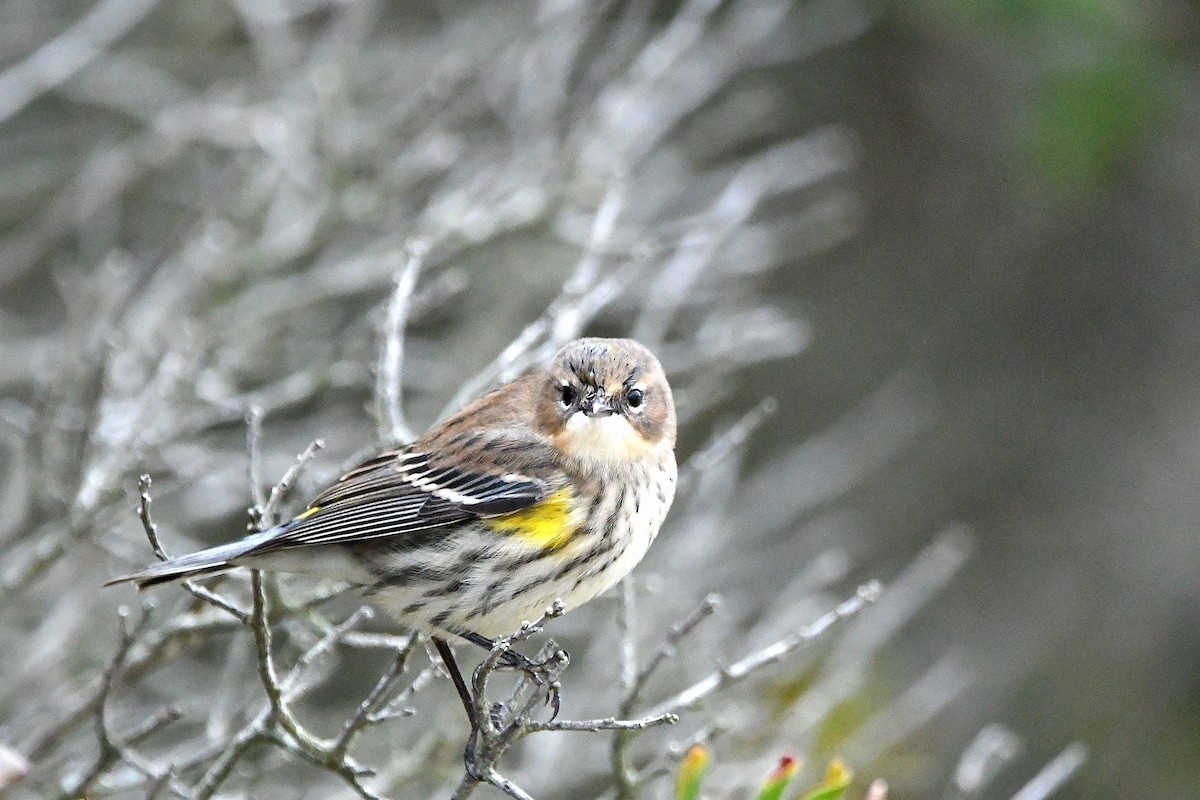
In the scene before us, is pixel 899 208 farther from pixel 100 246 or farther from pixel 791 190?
pixel 100 246

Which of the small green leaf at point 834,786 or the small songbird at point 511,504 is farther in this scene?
the small songbird at point 511,504

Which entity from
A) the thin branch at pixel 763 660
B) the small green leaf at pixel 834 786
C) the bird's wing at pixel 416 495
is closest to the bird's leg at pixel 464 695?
the bird's wing at pixel 416 495

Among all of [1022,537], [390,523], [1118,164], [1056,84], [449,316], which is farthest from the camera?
[1022,537]

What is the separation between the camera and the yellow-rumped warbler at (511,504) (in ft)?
13.4

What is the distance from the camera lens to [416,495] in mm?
4348

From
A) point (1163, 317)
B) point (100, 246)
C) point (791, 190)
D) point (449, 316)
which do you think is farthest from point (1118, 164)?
point (100, 246)

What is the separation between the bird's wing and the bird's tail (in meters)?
0.45

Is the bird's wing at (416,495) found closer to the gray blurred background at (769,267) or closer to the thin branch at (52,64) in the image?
the gray blurred background at (769,267)

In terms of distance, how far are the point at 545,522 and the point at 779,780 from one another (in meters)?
1.46

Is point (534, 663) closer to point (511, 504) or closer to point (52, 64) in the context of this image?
point (511, 504)

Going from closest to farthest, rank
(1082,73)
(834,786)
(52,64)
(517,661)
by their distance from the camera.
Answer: (834,786) < (517,661) < (52,64) < (1082,73)

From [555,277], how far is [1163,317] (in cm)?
384

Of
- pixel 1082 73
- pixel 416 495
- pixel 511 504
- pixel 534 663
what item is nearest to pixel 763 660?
pixel 534 663

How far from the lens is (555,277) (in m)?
7.07
